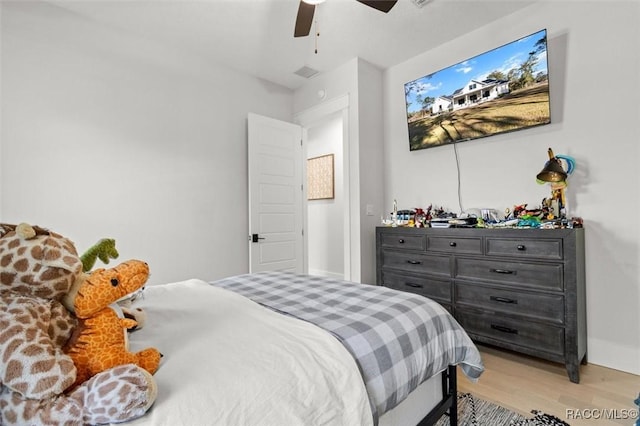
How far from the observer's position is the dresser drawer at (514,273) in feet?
6.88

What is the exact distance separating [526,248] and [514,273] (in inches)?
8.0

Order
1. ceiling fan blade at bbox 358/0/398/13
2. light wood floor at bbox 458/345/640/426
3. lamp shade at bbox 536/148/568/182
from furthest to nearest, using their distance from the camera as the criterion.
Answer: lamp shade at bbox 536/148/568/182 < ceiling fan blade at bbox 358/0/398/13 < light wood floor at bbox 458/345/640/426

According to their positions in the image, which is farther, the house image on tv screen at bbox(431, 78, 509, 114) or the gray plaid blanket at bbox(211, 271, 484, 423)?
the house image on tv screen at bbox(431, 78, 509, 114)

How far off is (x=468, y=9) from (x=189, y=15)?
2319mm

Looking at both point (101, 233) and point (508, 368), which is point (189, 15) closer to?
point (101, 233)

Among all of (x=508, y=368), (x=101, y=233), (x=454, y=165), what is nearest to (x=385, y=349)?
(x=508, y=368)

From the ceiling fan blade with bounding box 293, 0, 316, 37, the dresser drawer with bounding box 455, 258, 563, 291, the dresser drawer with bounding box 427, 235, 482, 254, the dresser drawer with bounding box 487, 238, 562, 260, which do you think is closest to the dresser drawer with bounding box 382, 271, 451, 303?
the dresser drawer with bounding box 455, 258, 563, 291

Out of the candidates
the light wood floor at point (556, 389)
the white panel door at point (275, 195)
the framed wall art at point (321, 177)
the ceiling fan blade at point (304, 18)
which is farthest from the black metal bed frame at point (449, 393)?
the framed wall art at point (321, 177)

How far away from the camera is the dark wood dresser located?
2.04 metres

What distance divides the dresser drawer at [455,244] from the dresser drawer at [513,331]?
49 cm

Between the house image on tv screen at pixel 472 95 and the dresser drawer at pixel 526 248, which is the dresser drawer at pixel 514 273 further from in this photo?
the house image on tv screen at pixel 472 95

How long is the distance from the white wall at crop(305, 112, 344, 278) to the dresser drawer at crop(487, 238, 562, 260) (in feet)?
9.22

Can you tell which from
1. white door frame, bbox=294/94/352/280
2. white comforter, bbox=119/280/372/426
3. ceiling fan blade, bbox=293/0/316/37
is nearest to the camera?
white comforter, bbox=119/280/372/426

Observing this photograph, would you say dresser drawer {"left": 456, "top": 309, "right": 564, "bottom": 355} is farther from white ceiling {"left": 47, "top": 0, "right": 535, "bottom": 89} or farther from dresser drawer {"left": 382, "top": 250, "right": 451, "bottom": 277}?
white ceiling {"left": 47, "top": 0, "right": 535, "bottom": 89}
